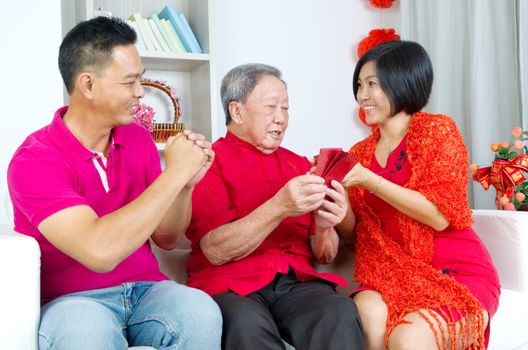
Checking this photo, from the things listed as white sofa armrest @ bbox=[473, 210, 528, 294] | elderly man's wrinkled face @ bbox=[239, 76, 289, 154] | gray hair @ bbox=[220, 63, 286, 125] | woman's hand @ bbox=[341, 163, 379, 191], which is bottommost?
white sofa armrest @ bbox=[473, 210, 528, 294]

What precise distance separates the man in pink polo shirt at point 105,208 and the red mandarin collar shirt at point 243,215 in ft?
0.44

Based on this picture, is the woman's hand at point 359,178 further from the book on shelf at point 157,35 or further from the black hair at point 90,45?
the book on shelf at point 157,35

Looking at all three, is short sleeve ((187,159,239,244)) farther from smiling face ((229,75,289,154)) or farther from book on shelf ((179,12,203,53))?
book on shelf ((179,12,203,53))

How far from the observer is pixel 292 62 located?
397 cm

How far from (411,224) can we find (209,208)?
0.60m

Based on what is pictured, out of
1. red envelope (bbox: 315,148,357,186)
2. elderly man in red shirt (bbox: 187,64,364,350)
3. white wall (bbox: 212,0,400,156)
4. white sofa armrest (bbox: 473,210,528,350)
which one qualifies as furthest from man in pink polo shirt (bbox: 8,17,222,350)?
white wall (bbox: 212,0,400,156)

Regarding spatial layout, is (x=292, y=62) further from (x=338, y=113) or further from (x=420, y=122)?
(x=420, y=122)

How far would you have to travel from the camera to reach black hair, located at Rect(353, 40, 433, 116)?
6.21ft

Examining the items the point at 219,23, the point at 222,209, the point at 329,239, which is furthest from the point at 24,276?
the point at 219,23

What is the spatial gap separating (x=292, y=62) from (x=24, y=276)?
2.90 metres

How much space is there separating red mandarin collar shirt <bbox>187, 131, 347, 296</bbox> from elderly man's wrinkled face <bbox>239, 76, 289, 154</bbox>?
0.05m

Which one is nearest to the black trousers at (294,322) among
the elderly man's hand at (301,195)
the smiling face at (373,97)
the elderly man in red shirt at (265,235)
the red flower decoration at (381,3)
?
the elderly man in red shirt at (265,235)

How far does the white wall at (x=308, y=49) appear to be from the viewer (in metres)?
3.81

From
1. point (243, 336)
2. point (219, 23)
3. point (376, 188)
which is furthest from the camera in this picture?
point (219, 23)
